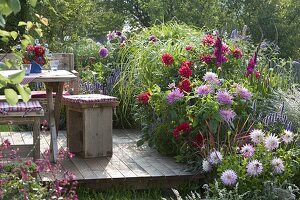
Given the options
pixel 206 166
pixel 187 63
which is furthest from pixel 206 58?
pixel 206 166

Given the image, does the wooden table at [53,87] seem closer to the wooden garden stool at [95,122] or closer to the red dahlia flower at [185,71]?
the wooden garden stool at [95,122]

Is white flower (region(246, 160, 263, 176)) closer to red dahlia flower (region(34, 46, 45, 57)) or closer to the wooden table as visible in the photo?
the wooden table

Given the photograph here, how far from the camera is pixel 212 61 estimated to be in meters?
5.21

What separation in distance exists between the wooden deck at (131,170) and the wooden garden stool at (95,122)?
93 millimetres

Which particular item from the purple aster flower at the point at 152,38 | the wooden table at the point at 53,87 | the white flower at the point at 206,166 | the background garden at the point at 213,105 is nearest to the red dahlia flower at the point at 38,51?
the wooden table at the point at 53,87

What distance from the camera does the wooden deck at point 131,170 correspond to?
172 inches

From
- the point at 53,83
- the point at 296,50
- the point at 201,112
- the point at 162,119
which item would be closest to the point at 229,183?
the point at 201,112

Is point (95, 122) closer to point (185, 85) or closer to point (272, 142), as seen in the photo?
point (185, 85)

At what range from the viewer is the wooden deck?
4379 millimetres

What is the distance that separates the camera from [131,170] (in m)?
4.63

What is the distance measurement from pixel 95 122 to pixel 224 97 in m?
1.24

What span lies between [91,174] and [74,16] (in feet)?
37.7

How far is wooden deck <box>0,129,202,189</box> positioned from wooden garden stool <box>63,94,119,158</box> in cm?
9

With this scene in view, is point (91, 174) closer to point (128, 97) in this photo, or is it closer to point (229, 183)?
point (229, 183)
